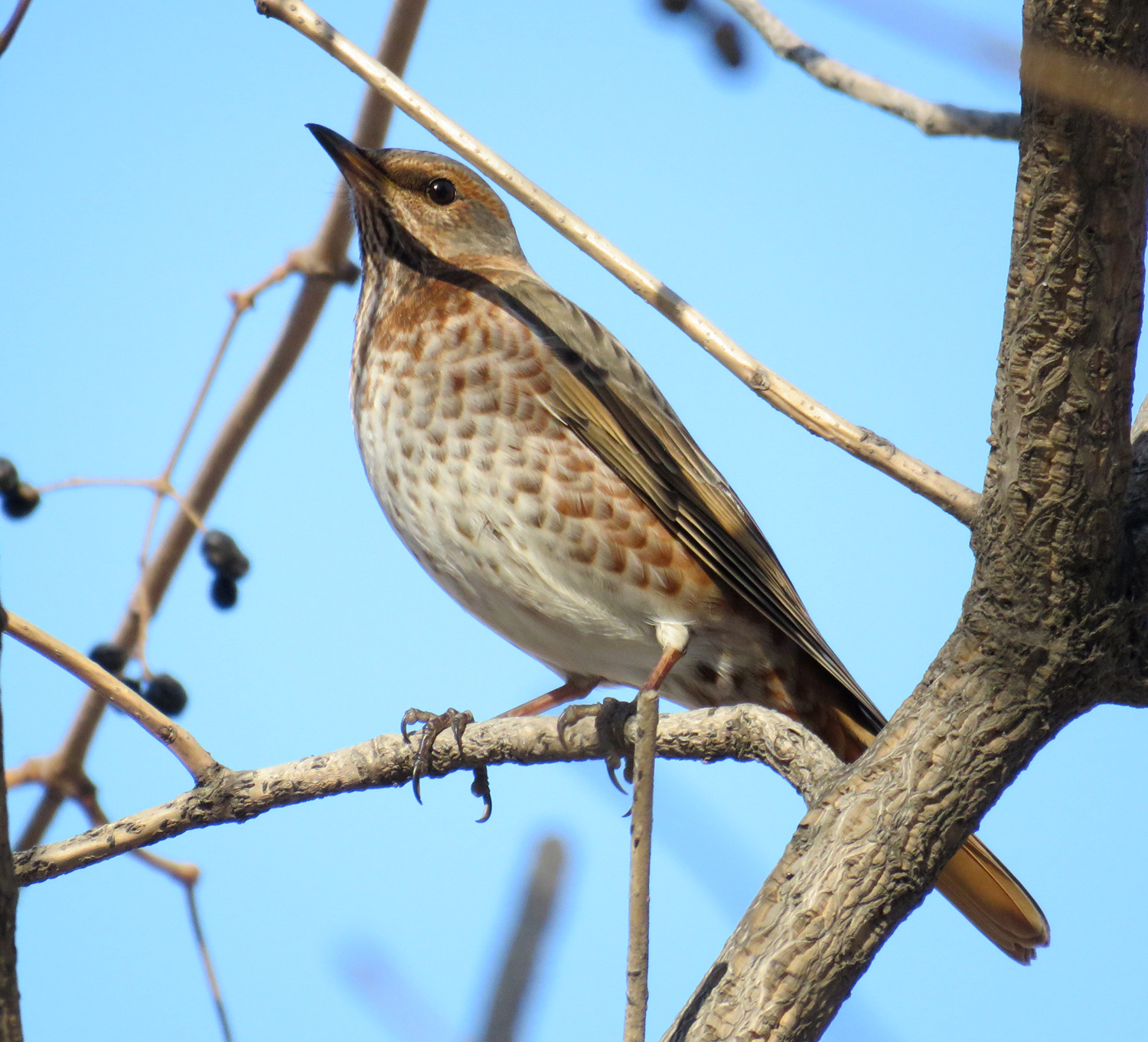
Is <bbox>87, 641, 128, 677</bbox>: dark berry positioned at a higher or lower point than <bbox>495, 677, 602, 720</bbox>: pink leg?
lower

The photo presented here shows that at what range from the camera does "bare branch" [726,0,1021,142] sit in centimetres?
302

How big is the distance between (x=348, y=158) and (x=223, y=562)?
1.66 m

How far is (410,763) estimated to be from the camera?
3.45 meters

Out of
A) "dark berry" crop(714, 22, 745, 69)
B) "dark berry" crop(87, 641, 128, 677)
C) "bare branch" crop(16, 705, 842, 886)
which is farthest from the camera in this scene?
"dark berry" crop(87, 641, 128, 677)

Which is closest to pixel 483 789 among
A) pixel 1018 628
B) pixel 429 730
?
pixel 429 730

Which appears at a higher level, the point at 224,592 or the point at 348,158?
the point at 348,158

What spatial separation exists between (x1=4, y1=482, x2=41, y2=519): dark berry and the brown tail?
3.49m

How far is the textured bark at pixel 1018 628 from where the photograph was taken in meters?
2.29

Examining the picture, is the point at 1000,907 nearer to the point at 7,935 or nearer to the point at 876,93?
the point at 876,93

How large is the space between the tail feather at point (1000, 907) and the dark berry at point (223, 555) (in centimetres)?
277

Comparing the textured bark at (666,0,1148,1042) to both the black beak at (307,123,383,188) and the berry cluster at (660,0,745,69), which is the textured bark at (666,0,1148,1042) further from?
the black beak at (307,123,383,188)

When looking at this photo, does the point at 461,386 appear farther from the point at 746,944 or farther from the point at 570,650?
the point at 746,944

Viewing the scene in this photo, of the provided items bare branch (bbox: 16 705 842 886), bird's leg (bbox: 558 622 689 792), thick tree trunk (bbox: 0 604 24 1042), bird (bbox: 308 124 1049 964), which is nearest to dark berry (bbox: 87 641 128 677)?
bird (bbox: 308 124 1049 964)

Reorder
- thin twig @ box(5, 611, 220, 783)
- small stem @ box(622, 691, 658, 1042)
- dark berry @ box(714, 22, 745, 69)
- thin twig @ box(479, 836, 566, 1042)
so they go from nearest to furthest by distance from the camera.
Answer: thin twig @ box(479, 836, 566, 1042)
small stem @ box(622, 691, 658, 1042)
thin twig @ box(5, 611, 220, 783)
dark berry @ box(714, 22, 745, 69)
